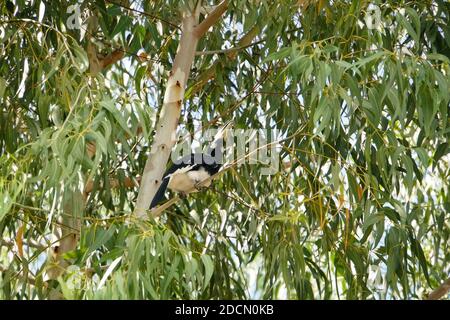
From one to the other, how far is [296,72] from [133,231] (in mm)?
580

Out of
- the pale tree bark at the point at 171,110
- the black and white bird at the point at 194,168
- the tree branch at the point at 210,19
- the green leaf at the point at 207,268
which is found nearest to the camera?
the green leaf at the point at 207,268

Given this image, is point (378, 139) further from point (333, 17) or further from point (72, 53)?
point (72, 53)

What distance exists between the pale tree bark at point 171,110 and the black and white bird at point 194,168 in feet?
1.09

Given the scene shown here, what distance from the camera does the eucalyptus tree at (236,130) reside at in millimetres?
2365

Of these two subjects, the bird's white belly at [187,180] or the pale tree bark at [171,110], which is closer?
the pale tree bark at [171,110]

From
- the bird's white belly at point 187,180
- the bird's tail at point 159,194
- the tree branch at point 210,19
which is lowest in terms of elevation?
the bird's tail at point 159,194

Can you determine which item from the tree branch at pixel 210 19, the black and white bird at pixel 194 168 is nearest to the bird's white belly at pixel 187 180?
the black and white bird at pixel 194 168

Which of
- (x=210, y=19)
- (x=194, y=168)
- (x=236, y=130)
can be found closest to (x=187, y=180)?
(x=194, y=168)

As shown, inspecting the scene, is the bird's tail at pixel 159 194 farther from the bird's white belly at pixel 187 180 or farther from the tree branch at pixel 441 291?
the tree branch at pixel 441 291

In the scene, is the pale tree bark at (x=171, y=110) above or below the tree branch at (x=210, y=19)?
below

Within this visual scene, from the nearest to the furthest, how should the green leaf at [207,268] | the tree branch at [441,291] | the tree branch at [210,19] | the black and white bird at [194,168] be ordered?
the green leaf at [207,268] < the tree branch at [210,19] < the black and white bird at [194,168] < the tree branch at [441,291]

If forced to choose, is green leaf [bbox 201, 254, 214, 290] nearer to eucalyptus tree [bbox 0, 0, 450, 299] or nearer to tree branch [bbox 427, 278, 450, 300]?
eucalyptus tree [bbox 0, 0, 450, 299]
